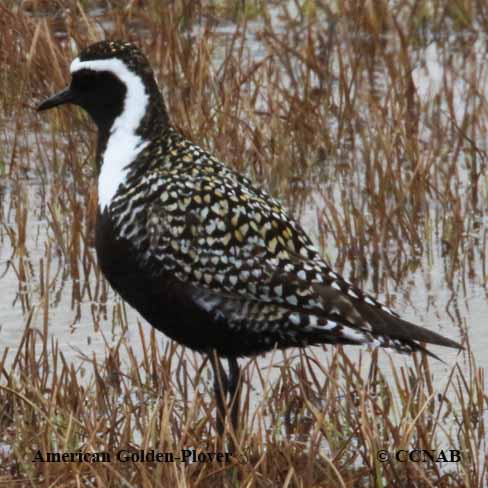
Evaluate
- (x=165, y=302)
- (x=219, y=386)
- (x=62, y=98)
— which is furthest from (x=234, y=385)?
(x=62, y=98)

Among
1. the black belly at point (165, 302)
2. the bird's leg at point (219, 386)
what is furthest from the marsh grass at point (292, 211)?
the black belly at point (165, 302)

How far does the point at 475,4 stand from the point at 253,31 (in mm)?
1669

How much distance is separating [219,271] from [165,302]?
240 millimetres

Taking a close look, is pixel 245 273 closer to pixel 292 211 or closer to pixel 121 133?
pixel 121 133

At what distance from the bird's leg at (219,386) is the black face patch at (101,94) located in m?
1.05

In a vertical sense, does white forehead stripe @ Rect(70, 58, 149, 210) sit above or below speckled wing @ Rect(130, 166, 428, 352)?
above

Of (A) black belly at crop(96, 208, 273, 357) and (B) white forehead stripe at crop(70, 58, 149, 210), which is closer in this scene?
(A) black belly at crop(96, 208, 273, 357)

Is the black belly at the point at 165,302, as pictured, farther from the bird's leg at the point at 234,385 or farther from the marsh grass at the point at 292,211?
the bird's leg at the point at 234,385

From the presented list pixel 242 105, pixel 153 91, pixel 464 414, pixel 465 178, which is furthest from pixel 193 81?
pixel 464 414

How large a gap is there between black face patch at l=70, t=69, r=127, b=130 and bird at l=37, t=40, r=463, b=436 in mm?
329

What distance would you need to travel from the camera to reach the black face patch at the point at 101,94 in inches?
276

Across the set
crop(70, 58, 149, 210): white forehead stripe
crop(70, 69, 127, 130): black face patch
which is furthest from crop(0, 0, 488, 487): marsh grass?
crop(70, 69, 127, 130): black face patch

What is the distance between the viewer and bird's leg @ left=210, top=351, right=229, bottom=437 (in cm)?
675

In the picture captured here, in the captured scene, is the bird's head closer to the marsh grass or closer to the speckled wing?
the speckled wing
